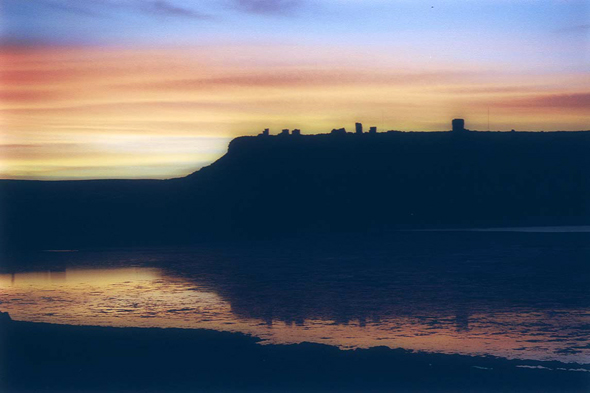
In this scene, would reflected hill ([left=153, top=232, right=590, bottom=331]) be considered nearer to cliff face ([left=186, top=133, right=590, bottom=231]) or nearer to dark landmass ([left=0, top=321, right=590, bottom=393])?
dark landmass ([left=0, top=321, right=590, bottom=393])

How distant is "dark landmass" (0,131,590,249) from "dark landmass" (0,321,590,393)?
20.2 meters

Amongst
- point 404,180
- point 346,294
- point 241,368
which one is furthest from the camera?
point 404,180

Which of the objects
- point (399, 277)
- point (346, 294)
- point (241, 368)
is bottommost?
point (399, 277)

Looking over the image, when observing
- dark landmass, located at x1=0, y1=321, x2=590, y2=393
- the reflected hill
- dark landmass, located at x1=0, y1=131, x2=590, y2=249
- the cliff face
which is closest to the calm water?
the reflected hill

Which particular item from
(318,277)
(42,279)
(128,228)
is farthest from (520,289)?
(128,228)

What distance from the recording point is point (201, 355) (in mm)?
8305

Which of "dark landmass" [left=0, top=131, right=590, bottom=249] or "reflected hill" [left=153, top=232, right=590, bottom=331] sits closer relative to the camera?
"reflected hill" [left=153, top=232, right=590, bottom=331]

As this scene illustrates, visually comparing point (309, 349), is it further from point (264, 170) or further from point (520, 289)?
point (264, 170)

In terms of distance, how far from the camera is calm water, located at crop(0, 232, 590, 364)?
368 inches

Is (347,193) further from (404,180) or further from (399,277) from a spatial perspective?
(399,277)

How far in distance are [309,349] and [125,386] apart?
2204 mm

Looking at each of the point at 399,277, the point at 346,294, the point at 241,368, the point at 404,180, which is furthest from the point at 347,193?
the point at 241,368

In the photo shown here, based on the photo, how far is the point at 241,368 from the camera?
783cm

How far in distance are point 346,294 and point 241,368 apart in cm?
546
